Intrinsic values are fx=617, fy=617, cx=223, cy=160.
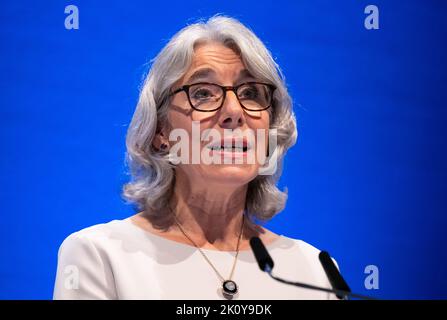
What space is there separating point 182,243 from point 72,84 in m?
0.81

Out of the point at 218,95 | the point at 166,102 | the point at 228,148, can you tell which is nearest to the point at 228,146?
the point at 228,148

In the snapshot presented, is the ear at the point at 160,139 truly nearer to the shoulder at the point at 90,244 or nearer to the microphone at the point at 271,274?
the shoulder at the point at 90,244

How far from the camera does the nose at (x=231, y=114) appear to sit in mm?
1642

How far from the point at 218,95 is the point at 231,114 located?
0.08 metres

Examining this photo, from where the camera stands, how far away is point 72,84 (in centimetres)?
217

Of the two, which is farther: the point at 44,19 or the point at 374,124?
the point at 374,124

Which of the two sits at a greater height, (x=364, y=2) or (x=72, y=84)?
(x=364, y=2)

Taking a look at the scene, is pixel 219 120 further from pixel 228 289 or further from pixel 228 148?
pixel 228 289

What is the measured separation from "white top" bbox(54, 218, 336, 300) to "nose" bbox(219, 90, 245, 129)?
35 cm

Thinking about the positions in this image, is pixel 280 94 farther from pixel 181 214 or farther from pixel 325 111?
pixel 325 111

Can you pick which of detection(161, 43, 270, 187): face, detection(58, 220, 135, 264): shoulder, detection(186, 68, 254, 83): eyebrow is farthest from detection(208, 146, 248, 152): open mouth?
detection(58, 220, 135, 264): shoulder

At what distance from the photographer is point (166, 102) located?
177 cm

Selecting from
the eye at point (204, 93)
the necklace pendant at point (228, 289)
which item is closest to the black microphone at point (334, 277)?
the necklace pendant at point (228, 289)
